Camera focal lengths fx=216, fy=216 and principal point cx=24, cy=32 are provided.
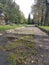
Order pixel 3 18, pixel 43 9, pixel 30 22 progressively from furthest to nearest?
pixel 30 22 → pixel 3 18 → pixel 43 9

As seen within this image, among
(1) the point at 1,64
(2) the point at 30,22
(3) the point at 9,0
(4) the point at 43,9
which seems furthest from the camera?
(2) the point at 30,22

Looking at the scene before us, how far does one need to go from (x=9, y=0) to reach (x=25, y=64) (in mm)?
98245

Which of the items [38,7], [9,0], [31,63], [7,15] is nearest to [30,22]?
[9,0]

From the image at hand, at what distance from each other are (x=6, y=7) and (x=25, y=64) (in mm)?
88642

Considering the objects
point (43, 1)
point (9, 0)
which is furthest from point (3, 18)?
point (43, 1)

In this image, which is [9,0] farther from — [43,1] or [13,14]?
[43,1]

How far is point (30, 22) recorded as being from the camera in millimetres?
131500

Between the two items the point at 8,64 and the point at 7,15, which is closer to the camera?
the point at 8,64

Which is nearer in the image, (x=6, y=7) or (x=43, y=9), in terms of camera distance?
(x=43, y=9)

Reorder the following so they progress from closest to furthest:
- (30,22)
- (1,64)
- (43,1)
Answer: (1,64), (43,1), (30,22)

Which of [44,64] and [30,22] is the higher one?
[44,64]

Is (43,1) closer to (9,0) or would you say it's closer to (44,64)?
(9,0)

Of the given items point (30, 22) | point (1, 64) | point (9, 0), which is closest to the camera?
point (1, 64)

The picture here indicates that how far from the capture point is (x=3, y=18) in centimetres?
9194
